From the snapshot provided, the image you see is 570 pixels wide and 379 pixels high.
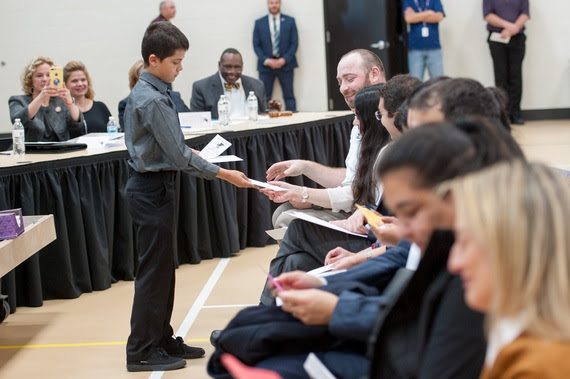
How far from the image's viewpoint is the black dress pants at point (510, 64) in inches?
449

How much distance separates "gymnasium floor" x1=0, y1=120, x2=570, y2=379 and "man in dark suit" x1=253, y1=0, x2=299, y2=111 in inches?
214

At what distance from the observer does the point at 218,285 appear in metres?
5.55

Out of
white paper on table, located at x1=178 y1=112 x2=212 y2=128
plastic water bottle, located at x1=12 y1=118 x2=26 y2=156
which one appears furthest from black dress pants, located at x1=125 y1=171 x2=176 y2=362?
white paper on table, located at x1=178 y1=112 x2=212 y2=128

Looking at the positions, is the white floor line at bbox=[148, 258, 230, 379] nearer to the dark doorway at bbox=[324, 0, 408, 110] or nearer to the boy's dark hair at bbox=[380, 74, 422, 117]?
the boy's dark hair at bbox=[380, 74, 422, 117]

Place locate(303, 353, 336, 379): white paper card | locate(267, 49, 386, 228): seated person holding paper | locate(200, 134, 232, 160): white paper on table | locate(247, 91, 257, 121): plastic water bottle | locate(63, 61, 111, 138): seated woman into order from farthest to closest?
locate(63, 61, 111, 138): seated woman → locate(247, 91, 257, 121): plastic water bottle → locate(200, 134, 232, 160): white paper on table → locate(267, 49, 386, 228): seated person holding paper → locate(303, 353, 336, 379): white paper card

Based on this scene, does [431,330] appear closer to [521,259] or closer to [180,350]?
[521,259]

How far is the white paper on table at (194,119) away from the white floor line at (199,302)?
1.17 meters

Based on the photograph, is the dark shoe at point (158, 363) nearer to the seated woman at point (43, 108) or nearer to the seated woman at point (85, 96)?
the seated woman at point (43, 108)

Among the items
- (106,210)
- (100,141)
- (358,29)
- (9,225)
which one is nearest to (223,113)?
(100,141)

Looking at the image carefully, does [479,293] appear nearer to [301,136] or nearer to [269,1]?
[301,136]

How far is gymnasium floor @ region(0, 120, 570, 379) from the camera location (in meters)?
4.20

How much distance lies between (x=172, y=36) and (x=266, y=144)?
2744mm

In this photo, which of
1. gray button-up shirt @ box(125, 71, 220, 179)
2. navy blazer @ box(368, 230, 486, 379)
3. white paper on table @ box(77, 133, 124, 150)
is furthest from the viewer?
white paper on table @ box(77, 133, 124, 150)

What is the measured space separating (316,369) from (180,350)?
2.37m
